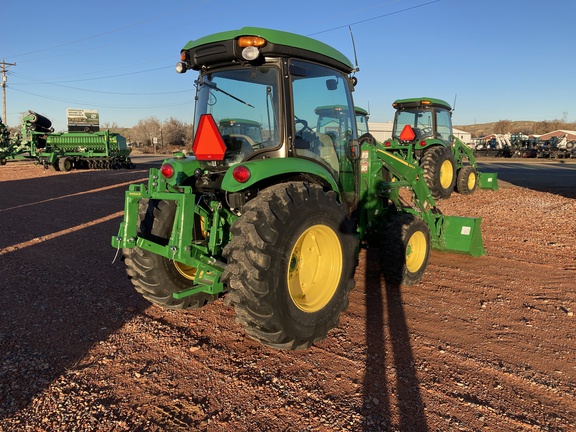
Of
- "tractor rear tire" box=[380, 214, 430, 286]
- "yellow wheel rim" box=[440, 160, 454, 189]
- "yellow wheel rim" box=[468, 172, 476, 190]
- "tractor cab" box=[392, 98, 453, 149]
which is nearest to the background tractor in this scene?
"tractor cab" box=[392, 98, 453, 149]

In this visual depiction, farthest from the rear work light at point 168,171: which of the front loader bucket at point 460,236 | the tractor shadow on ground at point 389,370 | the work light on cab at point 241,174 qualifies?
the front loader bucket at point 460,236

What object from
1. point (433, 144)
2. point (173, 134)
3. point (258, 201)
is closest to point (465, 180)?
point (433, 144)

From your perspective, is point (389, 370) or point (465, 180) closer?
point (389, 370)

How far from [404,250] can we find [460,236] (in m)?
1.59

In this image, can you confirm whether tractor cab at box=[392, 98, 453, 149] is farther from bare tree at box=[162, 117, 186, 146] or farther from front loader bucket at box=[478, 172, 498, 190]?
bare tree at box=[162, 117, 186, 146]

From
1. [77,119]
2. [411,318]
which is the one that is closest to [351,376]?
[411,318]

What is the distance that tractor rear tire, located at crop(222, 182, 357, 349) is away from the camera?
299cm

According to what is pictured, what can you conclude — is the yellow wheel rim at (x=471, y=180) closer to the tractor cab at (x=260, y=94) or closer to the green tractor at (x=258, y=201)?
the green tractor at (x=258, y=201)

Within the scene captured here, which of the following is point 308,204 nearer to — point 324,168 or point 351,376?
point 324,168

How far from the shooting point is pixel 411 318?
13.5ft

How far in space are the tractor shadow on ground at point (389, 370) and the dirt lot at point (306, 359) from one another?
11 millimetres

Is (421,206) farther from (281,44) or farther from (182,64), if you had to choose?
(182,64)

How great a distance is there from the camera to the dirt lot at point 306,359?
2.67 metres

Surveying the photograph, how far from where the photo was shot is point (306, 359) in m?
3.35
